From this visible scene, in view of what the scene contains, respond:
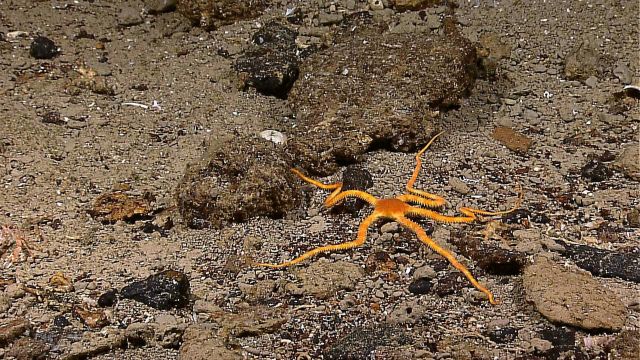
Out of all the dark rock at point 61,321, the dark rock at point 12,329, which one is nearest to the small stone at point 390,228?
the dark rock at point 61,321

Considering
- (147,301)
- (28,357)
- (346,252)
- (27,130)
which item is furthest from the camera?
(27,130)

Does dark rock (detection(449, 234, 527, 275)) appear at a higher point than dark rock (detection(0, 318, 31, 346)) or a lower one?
higher

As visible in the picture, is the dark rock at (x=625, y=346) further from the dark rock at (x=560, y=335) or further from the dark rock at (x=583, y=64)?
the dark rock at (x=583, y=64)

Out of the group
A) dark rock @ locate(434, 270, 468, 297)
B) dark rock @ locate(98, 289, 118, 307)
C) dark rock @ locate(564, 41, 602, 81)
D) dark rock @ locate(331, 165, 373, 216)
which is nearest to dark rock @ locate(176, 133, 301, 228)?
dark rock @ locate(331, 165, 373, 216)

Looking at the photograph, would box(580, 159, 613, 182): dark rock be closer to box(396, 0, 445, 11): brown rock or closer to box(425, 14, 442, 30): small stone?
box(425, 14, 442, 30): small stone

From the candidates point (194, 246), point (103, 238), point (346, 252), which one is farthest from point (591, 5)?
point (103, 238)

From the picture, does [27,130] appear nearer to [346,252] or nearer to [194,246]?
[194,246]
